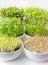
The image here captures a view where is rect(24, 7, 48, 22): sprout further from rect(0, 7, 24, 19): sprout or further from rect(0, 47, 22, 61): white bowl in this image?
rect(0, 47, 22, 61): white bowl

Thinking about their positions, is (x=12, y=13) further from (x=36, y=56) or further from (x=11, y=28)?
(x=36, y=56)

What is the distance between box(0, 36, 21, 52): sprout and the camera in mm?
804

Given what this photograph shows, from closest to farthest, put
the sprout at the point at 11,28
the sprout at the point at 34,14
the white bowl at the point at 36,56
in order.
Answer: the white bowl at the point at 36,56 < the sprout at the point at 11,28 < the sprout at the point at 34,14

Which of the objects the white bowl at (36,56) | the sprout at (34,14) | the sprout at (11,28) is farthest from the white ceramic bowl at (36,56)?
the sprout at (34,14)

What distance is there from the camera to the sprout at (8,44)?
0.80 meters

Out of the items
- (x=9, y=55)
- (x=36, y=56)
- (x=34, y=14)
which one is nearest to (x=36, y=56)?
(x=36, y=56)

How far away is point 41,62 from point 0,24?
307 mm

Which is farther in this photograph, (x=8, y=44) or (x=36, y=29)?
(x=36, y=29)

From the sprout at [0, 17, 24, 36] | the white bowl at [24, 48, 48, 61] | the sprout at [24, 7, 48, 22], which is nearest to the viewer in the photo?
the white bowl at [24, 48, 48, 61]

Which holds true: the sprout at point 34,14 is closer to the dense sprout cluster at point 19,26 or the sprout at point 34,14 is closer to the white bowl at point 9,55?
the dense sprout cluster at point 19,26

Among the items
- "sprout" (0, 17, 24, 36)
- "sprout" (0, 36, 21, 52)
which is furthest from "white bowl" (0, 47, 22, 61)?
"sprout" (0, 17, 24, 36)

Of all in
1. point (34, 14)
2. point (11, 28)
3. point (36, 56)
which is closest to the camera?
point (36, 56)

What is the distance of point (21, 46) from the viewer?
0.86 meters

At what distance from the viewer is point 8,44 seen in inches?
32.0
